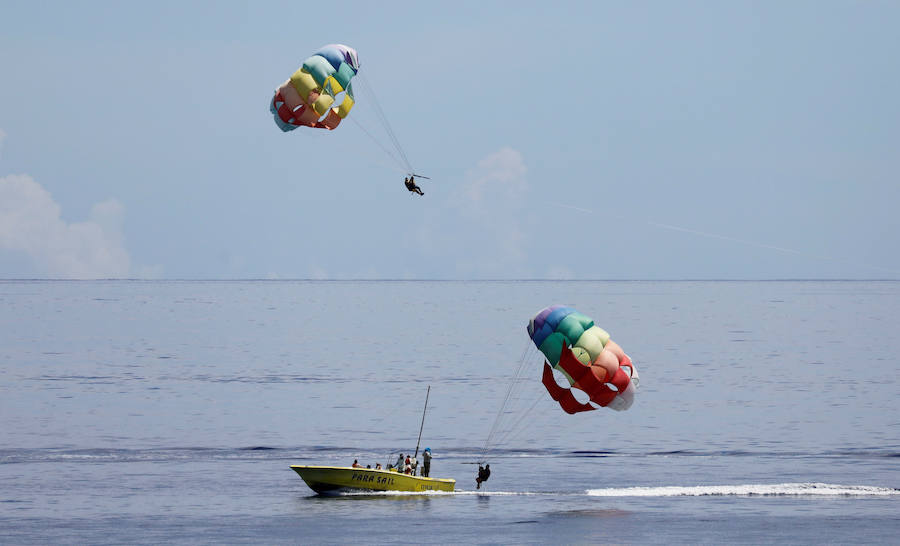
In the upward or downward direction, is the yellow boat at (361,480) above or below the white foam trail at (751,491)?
below

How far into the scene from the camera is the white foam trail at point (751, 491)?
55781 millimetres

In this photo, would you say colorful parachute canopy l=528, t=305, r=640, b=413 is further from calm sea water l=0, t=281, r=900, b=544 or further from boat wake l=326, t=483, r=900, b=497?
boat wake l=326, t=483, r=900, b=497

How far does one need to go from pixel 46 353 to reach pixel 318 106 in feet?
308

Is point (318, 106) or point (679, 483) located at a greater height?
point (318, 106)

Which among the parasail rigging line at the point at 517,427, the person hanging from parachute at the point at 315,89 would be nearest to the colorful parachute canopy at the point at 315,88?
the person hanging from parachute at the point at 315,89

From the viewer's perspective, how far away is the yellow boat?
52844mm

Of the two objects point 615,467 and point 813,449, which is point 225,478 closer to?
point 615,467

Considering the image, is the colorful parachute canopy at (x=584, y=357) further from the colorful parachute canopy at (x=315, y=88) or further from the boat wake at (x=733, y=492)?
the colorful parachute canopy at (x=315, y=88)

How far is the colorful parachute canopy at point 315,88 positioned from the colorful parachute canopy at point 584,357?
530 inches

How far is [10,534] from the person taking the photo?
45.5 m

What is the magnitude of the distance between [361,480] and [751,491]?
58.2 ft

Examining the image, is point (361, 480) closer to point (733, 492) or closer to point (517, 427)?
point (733, 492)

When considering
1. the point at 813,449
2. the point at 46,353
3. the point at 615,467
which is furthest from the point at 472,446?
the point at 46,353


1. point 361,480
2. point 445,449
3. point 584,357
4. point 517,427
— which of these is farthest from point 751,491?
point 517,427
